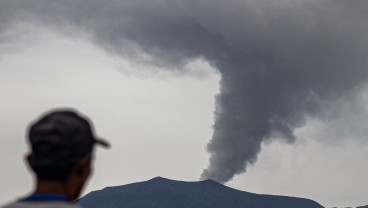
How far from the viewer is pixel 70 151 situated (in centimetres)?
416

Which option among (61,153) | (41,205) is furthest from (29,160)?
(41,205)

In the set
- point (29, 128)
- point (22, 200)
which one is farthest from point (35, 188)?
point (29, 128)

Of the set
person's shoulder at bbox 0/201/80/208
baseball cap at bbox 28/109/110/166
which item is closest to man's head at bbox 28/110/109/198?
baseball cap at bbox 28/109/110/166

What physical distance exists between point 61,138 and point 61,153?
105mm

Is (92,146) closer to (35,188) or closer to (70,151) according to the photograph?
(70,151)

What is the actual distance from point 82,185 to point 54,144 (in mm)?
380

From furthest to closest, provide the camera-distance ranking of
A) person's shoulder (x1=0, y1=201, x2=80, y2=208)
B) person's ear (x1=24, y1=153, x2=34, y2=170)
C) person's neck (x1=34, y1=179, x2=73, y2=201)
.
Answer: person's ear (x1=24, y1=153, x2=34, y2=170) → person's neck (x1=34, y1=179, x2=73, y2=201) → person's shoulder (x1=0, y1=201, x2=80, y2=208)

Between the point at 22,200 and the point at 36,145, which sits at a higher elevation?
the point at 36,145

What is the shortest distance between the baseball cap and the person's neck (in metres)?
0.14

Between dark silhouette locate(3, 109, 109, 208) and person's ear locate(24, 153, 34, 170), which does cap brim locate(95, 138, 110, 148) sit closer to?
dark silhouette locate(3, 109, 109, 208)

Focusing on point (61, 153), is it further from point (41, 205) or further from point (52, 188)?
point (41, 205)

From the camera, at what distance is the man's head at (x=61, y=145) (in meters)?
4.15

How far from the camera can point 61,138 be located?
4.14 metres

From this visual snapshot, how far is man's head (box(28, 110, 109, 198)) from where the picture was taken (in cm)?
415
